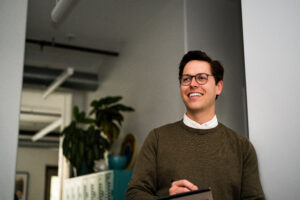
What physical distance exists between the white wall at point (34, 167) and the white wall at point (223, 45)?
10179 mm

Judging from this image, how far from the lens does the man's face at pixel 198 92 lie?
1.88 metres

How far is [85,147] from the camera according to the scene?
221 inches

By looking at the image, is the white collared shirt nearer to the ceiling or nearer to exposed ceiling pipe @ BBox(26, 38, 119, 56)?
the ceiling

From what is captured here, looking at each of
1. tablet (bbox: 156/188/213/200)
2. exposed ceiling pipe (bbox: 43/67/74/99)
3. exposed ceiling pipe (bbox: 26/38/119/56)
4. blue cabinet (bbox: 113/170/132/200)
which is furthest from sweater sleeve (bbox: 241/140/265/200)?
exposed ceiling pipe (bbox: 26/38/119/56)

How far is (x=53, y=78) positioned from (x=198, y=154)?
5.21 meters

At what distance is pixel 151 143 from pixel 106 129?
3.72m

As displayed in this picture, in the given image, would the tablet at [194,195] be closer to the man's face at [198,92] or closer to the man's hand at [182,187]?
the man's hand at [182,187]

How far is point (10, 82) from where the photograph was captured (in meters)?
2.87

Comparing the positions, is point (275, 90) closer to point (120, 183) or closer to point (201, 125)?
point (201, 125)

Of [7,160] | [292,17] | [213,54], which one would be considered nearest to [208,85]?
[292,17]

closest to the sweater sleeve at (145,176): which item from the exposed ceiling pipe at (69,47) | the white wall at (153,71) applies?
the white wall at (153,71)

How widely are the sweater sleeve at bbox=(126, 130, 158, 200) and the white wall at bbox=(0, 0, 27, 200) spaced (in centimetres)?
133

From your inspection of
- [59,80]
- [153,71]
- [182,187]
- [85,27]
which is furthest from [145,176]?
[59,80]

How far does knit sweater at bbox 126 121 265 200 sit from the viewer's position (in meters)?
1.75
